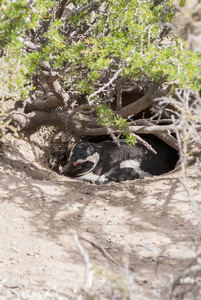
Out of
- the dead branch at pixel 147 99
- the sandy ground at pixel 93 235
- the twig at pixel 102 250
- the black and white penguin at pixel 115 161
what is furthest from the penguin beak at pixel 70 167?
the twig at pixel 102 250

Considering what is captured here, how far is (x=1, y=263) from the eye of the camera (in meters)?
2.36

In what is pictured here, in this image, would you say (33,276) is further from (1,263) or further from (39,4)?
(39,4)

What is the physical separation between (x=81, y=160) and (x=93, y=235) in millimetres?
2933

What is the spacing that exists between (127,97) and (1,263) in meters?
4.16

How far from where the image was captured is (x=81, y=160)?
5781 millimetres

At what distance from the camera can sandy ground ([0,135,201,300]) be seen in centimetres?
213

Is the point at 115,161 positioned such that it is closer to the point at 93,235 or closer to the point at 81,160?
the point at 81,160

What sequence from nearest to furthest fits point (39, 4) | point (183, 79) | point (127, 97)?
point (183, 79) < point (39, 4) < point (127, 97)

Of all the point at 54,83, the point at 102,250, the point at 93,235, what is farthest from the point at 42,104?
the point at 102,250

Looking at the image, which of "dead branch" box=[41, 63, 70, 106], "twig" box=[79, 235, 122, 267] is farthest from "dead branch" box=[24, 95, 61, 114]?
"twig" box=[79, 235, 122, 267]

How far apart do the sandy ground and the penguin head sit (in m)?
1.40

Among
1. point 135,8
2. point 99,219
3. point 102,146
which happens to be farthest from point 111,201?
point 102,146

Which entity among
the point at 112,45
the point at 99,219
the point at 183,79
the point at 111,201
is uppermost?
the point at 112,45

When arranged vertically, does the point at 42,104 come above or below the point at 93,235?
above
